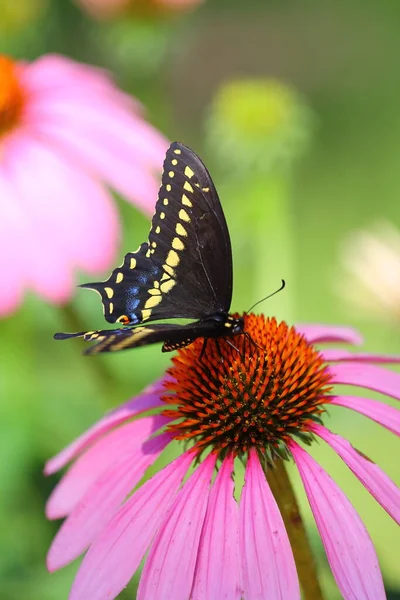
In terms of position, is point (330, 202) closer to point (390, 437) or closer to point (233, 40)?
point (390, 437)

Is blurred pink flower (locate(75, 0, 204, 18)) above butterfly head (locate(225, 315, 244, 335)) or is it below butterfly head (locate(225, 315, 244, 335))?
above

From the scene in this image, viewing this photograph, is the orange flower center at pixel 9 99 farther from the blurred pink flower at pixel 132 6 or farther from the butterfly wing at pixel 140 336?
the blurred pink flower at pixel 132 6

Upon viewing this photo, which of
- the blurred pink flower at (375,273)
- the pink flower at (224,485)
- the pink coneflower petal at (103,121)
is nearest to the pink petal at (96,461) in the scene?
the pink flower at (224,485)

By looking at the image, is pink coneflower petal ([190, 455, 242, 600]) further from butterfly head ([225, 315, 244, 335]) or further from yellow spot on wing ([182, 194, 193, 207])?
yellow spot on wing ([182, 194, 193, 207])

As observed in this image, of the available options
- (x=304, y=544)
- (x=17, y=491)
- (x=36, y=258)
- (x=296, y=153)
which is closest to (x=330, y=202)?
(x=296, y=153)

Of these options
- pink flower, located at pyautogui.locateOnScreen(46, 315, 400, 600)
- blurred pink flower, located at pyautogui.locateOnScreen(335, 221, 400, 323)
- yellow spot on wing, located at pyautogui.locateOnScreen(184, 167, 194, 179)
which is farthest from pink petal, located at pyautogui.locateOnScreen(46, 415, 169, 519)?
blurred pink flower, located at pyautogui.locateOnScreen(335, 221, 400, 323)

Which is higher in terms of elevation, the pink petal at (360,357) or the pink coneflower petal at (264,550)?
the pink petal at (360,357)

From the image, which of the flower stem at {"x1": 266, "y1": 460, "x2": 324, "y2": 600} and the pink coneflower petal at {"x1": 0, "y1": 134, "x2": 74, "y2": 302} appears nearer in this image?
the flower stem at {"x1": 266, "y1": 460, "x2": 324, "y2": 600}
